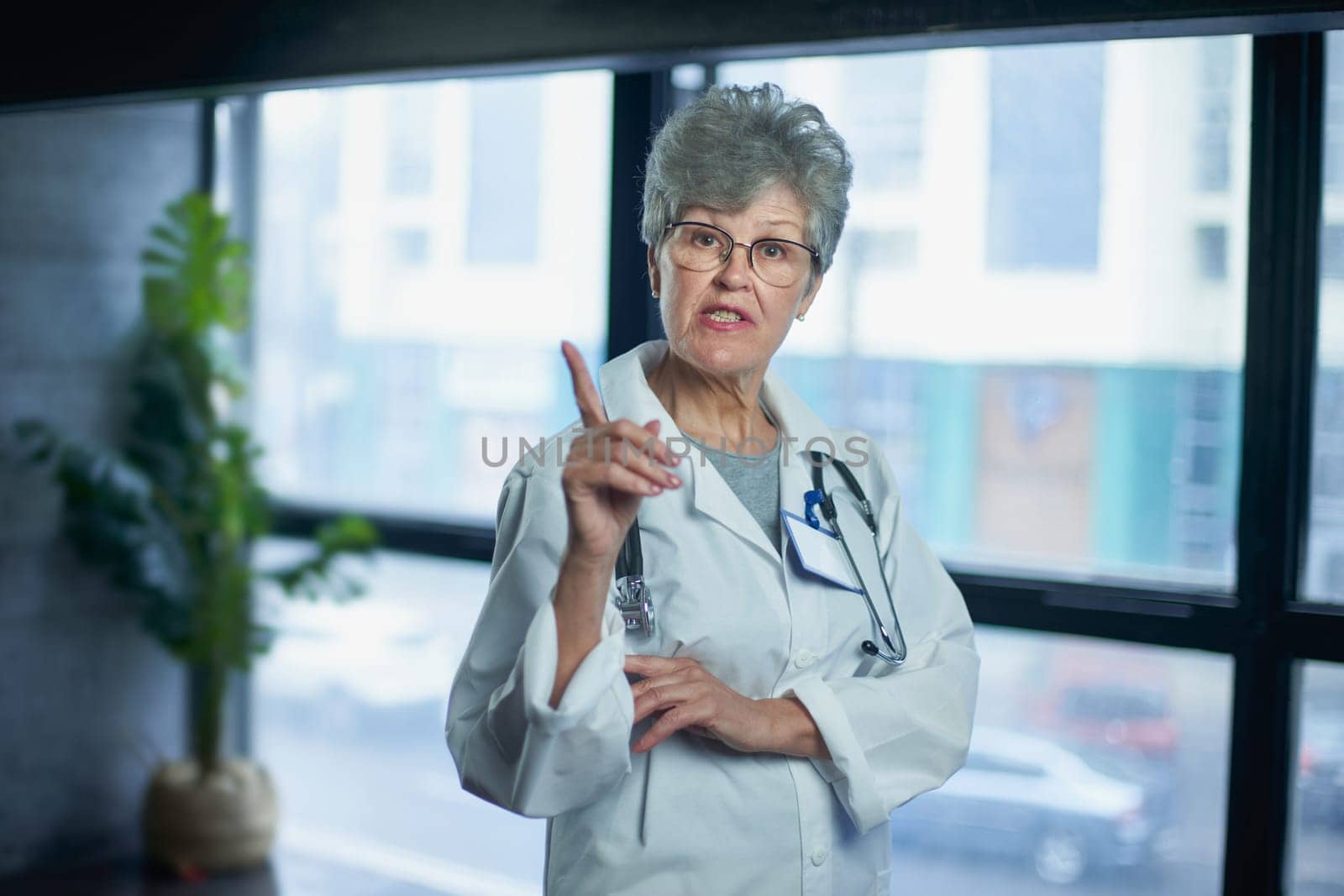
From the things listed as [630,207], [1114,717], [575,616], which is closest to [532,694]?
[575,616]

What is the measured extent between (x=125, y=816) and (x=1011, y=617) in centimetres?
309

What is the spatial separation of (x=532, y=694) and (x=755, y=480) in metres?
0.50

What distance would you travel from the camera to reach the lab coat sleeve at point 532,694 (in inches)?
48.5

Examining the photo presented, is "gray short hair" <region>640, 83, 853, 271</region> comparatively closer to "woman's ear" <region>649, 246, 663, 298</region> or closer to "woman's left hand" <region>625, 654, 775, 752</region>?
"woman's ear" <region>649, 246, 663, 298</region>

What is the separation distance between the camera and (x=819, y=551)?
1527 millimetres

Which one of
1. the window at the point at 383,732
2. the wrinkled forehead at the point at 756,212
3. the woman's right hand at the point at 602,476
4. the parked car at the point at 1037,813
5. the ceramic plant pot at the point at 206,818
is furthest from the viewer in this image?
the ceramic plant pot at the point at 206,818

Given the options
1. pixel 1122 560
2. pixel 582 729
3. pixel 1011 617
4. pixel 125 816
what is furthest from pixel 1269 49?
pixel 125 816

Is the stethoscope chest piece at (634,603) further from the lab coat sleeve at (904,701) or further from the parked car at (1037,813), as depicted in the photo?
the parked car at (1037,813)

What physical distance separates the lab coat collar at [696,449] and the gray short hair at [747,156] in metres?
0.18

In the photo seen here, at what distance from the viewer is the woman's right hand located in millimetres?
1172

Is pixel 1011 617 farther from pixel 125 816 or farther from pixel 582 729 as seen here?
pixel 125 816

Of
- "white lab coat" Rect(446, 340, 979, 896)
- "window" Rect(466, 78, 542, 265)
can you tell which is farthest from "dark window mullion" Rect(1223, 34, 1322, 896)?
"window" Rect(466, 78, 542, 265)

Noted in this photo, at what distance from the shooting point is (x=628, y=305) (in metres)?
2.70

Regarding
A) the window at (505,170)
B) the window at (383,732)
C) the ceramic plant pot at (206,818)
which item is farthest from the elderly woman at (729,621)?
the ceramic plant pot at (206,818)
